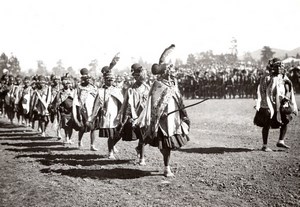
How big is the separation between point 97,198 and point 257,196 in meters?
2.64

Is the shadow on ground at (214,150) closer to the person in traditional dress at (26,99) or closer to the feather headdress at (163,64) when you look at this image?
the feather headdress at (163,64)

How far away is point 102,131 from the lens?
883 cm

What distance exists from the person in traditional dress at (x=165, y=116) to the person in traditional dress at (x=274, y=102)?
3.19 m

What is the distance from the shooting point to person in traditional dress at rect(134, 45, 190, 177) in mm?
6785

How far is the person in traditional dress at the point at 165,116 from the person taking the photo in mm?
6785

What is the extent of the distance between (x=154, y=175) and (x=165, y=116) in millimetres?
1299

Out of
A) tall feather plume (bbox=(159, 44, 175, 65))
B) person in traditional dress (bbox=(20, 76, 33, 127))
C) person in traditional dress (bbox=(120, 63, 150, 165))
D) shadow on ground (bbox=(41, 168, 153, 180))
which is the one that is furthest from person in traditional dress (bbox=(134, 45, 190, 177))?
person in traditional dress (bbox=(20, 76, 33, 127))

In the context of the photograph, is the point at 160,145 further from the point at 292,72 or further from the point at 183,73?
the point at 183,73

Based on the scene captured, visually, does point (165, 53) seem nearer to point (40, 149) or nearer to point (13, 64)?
point (40, 149)

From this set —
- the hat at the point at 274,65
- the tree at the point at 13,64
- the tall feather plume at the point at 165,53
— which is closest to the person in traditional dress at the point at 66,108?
the tall feather plume at the point at 165,53

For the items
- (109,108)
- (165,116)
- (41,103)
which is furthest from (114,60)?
(41,103)

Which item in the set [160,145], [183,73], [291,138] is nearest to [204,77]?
[183,73]

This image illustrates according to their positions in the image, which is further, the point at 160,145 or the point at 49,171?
the point at 49,171

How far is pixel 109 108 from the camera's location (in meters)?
8.98
